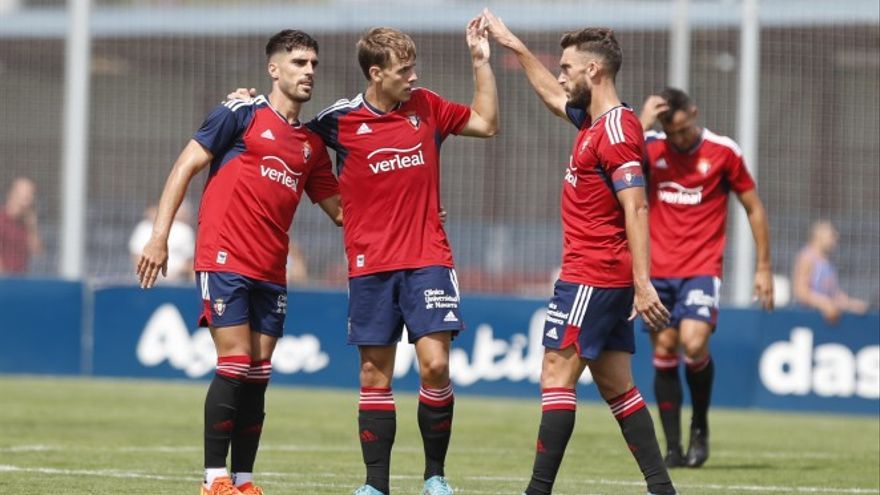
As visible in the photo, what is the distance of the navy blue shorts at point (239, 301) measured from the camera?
873cm

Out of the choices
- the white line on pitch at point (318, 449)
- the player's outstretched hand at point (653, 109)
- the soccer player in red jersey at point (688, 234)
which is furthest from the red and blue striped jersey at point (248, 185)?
the soccer player in red jersey at point (688, 234)

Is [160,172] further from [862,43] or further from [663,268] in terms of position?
[663,268]

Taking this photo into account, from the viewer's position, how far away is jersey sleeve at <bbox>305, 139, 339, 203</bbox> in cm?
911

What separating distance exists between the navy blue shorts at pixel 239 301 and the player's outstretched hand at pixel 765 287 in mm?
3832

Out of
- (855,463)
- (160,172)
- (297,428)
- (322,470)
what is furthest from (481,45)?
(160,172)

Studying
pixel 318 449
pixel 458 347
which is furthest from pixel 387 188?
pixel 458 347

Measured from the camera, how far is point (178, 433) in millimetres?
13391

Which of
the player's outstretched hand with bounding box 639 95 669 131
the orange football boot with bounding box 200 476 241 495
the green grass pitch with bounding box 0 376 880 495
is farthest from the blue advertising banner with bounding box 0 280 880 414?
the orange football boot with bounding box 200 476 241 495

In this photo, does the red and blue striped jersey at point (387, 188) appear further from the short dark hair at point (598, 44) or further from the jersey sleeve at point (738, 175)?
the jersey sleeve at point (738, 175)

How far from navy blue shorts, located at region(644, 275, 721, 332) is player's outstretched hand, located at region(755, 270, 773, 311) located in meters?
0.40

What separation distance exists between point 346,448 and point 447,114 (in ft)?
13.2

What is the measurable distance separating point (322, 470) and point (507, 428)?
4.05 meters

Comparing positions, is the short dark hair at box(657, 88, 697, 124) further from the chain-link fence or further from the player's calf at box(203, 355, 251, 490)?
the chain-link fence

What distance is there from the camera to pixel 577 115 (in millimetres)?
8922
